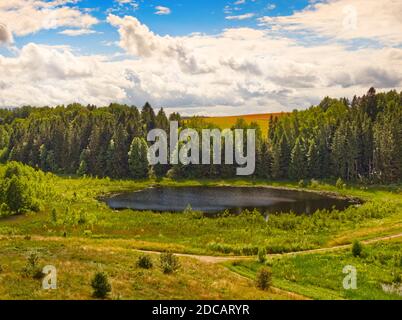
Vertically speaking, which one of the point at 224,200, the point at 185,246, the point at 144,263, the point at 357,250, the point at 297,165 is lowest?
the point at 224,200

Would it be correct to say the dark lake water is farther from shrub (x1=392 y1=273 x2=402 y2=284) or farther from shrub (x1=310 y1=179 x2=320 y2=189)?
shrub (x1=392 y1=273 x2=402 y2=284)

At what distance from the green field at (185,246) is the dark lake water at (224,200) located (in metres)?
6.54

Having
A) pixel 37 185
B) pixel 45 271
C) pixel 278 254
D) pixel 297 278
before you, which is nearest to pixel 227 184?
pixel 37 185

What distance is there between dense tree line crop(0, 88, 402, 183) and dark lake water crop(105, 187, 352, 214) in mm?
14220

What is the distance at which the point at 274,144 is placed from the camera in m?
114

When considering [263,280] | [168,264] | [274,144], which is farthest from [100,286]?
[274,144]

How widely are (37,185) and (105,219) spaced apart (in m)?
21.6

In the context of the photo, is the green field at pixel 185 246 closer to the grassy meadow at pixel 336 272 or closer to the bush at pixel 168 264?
the grassy meadow at pixel 336 272

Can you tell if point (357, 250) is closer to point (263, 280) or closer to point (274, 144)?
point (263, 280)

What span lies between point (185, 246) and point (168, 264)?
44.2ft

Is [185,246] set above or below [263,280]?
below

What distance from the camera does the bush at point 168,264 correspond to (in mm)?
29625

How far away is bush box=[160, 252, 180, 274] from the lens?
2962 centimetres

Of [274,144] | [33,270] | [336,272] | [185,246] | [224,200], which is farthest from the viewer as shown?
[274,144]
